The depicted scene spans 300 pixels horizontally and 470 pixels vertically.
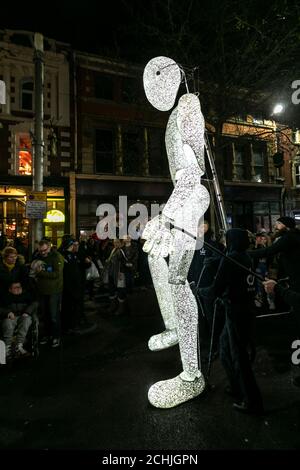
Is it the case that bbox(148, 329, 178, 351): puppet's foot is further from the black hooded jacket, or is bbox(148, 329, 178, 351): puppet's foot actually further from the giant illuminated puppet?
the black hooded jacket

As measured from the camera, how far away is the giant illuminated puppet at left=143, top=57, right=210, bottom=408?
9.59 ft

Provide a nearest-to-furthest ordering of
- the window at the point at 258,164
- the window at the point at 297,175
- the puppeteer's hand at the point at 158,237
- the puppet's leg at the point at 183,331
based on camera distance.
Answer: the puppet's leg at the point at 183,331
the puppeteer's hand at the point at 158,237
the window at the point at 258,164
the window at the point at 297,175

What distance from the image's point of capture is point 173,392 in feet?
9.64

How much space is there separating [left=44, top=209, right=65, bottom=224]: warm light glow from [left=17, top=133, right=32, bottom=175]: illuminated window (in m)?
2.26

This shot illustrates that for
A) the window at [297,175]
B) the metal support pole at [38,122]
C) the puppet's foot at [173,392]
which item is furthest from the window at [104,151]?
the puppet's foot at [173,392]

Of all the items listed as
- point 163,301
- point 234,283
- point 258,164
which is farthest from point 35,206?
point 258,164

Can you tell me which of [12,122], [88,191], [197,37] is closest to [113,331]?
[197,37]

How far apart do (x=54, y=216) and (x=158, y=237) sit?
12261mm

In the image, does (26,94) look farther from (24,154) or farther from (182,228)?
(182,228)

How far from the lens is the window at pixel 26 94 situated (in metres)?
14.9

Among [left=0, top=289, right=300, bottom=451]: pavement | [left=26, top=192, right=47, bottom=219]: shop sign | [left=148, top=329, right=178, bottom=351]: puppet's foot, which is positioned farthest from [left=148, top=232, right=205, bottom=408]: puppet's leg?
[left=26, top=192, right=47, bottom=219]: shop sign

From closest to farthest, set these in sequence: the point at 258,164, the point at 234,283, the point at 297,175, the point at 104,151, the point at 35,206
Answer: the point at 234,283 < the point at 35,206 < the point at 104,151 < the point at 258,164 < the point at 297,175

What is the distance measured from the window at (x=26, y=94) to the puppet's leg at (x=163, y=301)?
14587 mm

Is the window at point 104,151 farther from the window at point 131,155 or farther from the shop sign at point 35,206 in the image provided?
the shop sign at point 35,206
